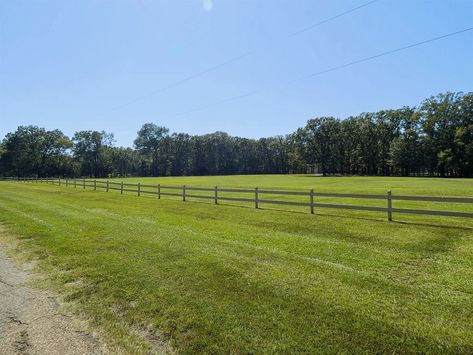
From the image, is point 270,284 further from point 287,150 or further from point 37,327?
point 287,150

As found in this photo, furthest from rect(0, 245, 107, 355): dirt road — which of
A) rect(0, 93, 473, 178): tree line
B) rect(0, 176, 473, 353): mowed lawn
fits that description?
rect(0, 93, 473, 178): tree line

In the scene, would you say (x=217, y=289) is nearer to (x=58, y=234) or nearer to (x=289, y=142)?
(x=58, y=234)

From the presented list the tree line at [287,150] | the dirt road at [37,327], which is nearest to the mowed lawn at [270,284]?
the dirt road at [37,327]

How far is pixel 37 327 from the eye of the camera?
3.83 meters

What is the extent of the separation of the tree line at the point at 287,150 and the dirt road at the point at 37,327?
7187cm

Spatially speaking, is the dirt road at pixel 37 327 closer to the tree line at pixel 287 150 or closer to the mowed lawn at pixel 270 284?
the mowed lawn at pixel 270 284

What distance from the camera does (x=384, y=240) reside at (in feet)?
25.7

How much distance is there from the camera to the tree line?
65312 mm

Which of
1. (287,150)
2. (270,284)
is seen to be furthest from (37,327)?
(287,150)

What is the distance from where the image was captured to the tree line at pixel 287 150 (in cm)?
6531

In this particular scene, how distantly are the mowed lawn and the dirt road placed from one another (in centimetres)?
24

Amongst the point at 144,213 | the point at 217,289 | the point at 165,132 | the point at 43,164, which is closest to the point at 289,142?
the point at 165,132

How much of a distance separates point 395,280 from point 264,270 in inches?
89.6

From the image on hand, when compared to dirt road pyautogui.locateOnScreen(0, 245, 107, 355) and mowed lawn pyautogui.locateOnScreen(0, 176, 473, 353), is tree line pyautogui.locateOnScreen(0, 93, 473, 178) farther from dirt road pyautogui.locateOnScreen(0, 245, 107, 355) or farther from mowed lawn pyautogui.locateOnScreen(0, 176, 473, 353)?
dirt road pyautogui.locateOnScreen(0, 245, 107, 355)
